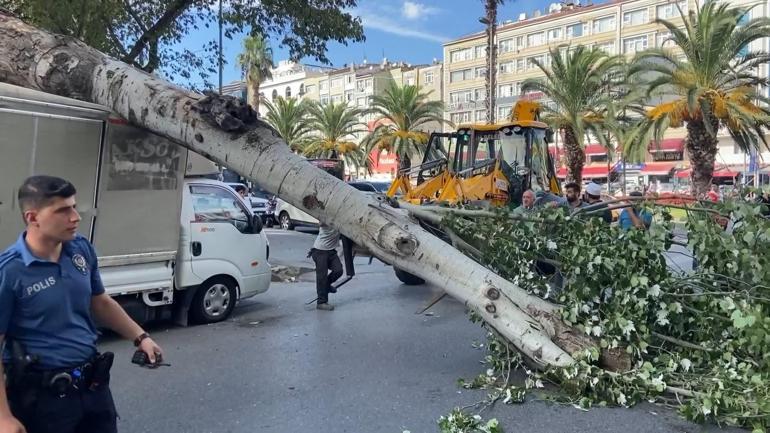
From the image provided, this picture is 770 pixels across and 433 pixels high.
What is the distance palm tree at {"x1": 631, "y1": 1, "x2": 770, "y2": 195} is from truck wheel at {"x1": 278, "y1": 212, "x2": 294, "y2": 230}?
13.0 m

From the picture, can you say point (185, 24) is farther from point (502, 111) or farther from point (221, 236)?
point (502, 111)

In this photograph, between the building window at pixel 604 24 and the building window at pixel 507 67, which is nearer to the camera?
the building window at pixel 604 24

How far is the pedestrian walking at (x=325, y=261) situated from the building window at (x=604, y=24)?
5796 centimetres

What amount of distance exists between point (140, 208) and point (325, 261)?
2.65 meters

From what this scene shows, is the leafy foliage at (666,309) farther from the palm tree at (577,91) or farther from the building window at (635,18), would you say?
the building window at (635,18)

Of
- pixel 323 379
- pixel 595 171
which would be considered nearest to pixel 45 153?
pixel 323 379

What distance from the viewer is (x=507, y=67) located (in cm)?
6806

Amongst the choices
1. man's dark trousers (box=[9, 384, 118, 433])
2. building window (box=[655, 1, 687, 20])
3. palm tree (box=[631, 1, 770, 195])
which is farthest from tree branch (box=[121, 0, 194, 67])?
building window (box=[655, 1, 687, 20])

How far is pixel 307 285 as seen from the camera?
11.1 meters

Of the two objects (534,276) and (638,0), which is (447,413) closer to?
(534,276)

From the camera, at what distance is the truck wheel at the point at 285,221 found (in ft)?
75.2

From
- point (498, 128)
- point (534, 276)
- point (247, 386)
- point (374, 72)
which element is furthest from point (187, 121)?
point (374, 72)

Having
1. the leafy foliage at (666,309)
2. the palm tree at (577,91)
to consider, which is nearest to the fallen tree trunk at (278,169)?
the leafy foliage at (666,309)

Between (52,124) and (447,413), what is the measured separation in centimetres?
459
